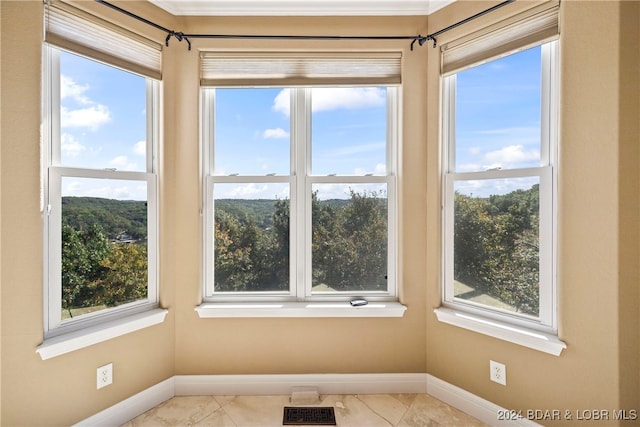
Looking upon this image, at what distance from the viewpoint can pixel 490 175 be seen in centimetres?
192

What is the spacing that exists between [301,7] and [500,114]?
149cm

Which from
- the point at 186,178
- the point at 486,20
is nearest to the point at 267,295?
the point at 186,178

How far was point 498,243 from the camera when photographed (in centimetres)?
190

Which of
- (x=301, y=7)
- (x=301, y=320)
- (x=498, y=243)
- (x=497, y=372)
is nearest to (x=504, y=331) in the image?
(x=497, y=372)

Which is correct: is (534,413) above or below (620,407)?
below

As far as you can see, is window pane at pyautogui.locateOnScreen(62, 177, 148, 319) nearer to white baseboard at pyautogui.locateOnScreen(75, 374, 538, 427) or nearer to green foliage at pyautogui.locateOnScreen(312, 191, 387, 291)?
white baseboard at pyautogui.locateOnScreen(75, 374, 538, 427)

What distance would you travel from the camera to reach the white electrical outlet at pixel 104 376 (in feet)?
5.85

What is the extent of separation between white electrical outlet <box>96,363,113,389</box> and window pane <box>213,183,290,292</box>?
2.45 feet

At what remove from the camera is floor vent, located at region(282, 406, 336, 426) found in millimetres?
1847

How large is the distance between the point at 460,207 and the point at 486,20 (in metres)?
1.17

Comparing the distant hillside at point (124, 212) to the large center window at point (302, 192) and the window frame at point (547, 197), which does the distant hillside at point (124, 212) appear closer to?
the large center window at point (302, 192)

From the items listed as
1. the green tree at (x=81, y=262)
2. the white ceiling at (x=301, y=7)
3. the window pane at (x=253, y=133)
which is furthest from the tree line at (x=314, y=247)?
the white ceiling at (x=301, y=7)

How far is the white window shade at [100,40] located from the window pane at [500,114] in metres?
2.08

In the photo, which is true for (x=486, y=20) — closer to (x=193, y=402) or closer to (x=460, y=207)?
(x=460, y=207)
